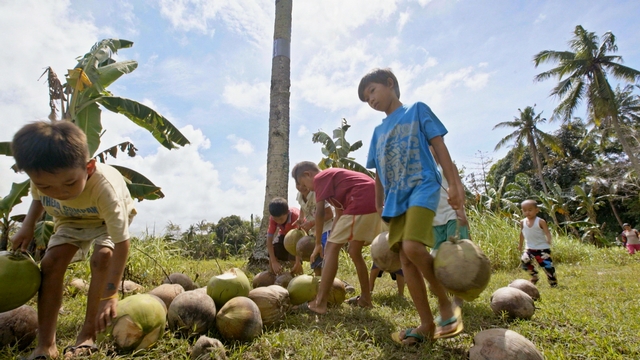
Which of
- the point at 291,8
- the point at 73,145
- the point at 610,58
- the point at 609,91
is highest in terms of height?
the point at 610,58

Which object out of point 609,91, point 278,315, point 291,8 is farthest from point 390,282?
point 609,91

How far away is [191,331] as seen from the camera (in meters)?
2.56

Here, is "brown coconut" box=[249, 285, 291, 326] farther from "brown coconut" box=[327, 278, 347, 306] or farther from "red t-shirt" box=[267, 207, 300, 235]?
"red t-shirt" box=[267, 207, 300, 235]

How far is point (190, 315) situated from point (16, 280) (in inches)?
39.4

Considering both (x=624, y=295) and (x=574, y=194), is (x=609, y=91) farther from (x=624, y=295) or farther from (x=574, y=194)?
(x=624, y=295)

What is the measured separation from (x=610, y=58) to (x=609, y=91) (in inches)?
90.0

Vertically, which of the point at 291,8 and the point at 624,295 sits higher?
the point at 291,8

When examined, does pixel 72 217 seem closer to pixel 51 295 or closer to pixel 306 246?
pixel 51 295

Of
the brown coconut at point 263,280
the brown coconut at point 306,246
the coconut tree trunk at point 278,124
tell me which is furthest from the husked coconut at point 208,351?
the coconut tree trunk at point 278,124

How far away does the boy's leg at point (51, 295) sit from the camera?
7.32 ft

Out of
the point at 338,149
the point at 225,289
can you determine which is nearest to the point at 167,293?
the point at 225,289

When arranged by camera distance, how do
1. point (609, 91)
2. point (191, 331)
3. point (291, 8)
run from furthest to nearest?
point (609, 91)
point (291, 8)
point (191, 331)

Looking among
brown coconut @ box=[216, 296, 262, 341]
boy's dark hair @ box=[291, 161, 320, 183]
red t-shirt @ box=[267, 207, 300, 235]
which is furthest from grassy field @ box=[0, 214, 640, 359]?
red t-shirt @ box=[267, 207, 300, 235]

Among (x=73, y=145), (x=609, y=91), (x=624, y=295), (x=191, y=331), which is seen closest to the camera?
(x=73, y=145)
